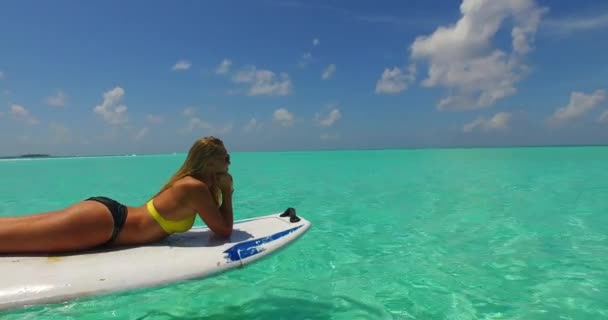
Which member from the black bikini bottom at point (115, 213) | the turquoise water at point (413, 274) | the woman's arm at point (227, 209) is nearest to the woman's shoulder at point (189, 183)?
the woman's arm at point (227, 209)

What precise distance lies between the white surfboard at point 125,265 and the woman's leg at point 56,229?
3.2 inches

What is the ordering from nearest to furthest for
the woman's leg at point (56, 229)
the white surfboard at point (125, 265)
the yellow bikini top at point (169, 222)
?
1. the white surfboard at point (125, 265)
2. the woman's leg at point (56, 229)
3. the yellow bikini top at point (169, 222)

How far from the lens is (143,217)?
352 cm

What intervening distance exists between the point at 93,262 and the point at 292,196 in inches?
370

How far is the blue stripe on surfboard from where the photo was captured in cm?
332

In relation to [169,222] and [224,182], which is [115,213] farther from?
[224,182]

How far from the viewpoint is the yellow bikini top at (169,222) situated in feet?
11.6

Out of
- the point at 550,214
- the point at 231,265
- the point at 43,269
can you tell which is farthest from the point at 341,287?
the point at 550,214

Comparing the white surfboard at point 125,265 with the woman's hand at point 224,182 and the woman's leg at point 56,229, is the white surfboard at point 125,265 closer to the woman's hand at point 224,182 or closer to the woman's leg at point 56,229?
the woman's leg at point 56,229

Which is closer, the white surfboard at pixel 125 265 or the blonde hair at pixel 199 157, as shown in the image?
the white surfboard at pixel 125 265

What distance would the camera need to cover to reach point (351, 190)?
13.8 meters

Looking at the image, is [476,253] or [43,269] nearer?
[43,269]

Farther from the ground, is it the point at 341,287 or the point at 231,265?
the point at 231,265

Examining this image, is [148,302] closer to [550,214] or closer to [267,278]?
[267,278]
